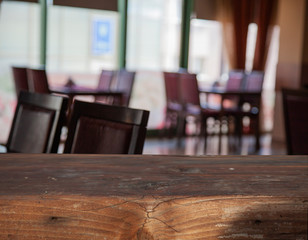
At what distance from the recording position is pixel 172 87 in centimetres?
639

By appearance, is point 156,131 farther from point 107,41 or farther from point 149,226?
point 149,226

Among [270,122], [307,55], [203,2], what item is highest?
[203,2]

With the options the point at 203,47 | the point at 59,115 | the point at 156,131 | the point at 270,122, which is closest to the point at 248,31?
the point at 203,47

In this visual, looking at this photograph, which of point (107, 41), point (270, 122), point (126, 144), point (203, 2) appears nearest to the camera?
point (126, 144)

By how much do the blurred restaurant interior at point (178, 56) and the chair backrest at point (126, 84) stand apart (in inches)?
4.6

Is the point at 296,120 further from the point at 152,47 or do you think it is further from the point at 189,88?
the point at 152,47

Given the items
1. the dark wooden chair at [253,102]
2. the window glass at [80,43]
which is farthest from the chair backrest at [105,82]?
the dark wooden chair at [253,102]

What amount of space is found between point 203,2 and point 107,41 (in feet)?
5.17

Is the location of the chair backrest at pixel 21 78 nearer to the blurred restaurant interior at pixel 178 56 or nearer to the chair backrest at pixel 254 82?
the blurred restaurant interior at pixel 178 56

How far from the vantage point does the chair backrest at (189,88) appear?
19.2ft

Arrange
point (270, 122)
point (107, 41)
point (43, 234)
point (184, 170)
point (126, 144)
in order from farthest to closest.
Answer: point (270, 122), point (107, 41), point (126, 144), point (184, 170), point (43, 234)

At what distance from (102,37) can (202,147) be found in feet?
6.23

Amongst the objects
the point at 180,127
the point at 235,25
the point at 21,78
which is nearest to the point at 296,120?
the point at 21,78

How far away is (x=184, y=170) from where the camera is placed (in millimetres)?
890
